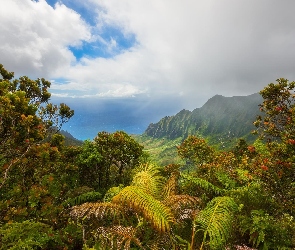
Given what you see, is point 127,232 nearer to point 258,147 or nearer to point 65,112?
point 258,147

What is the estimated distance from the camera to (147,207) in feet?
13.5

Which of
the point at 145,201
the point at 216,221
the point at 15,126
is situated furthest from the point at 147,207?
the point at 15,126

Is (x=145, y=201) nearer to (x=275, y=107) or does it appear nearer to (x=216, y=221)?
(x=216, y=221)

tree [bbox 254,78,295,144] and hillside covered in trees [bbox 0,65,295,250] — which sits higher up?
tree [bbox 254,78,295,144]

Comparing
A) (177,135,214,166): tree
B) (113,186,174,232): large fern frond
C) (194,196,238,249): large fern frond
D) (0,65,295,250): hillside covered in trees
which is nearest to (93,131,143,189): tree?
(0,65,295,250): hillside covered in trees

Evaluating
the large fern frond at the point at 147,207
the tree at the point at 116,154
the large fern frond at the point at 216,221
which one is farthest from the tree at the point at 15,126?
the tree at the point at 116,154

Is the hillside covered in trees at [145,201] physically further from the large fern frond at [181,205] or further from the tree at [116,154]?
the tree at [116,154]

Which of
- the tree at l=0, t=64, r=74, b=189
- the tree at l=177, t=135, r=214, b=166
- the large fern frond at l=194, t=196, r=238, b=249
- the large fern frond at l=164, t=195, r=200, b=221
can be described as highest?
the tree at l=0, t=64, r=74, b=189

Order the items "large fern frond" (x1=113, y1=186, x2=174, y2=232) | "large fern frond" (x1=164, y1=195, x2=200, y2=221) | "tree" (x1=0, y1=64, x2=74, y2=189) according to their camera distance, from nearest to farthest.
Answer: "large fern frond" (x1=113, y1=186, x2=174, y2=232)
"large fern frond" (x1=164, y1=195, x2=200, y2=221)
"tree" (x1=0, y1=64, x2=74, y2=189)

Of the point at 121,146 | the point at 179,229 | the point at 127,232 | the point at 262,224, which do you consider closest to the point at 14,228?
the point at 127,232

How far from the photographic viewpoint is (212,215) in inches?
180

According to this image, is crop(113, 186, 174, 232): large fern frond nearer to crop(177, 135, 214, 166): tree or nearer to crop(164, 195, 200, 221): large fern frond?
crop(164, 195, 200, 221): large fern frond

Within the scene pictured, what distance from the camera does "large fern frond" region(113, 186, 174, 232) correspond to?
4056 mm

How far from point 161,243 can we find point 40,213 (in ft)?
15.1
